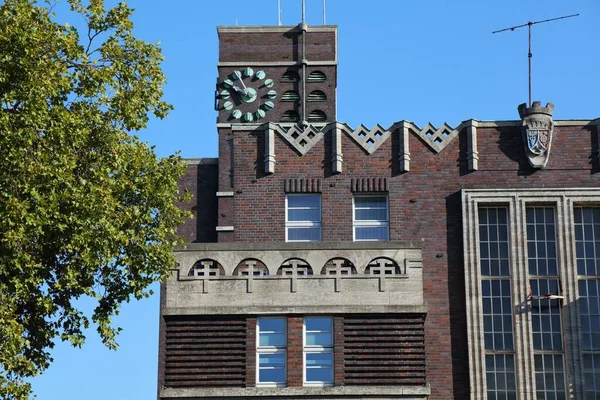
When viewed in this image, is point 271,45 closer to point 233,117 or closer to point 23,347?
point 233,117

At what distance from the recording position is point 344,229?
155ft

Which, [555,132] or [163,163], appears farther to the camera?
[555,132]

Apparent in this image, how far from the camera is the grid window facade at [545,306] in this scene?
44.7 meters

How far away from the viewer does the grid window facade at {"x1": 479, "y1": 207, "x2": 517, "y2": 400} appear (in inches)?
1759

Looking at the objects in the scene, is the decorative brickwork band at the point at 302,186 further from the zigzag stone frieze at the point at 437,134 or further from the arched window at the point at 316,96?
the arched window at the point at 316,96

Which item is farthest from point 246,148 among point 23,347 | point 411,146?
point 23,347

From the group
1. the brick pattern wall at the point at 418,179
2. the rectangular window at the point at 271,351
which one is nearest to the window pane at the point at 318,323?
the rectangular window at the point at 271,351

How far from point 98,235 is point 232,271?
13.0ft

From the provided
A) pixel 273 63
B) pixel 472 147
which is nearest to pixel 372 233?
pixel 472 147

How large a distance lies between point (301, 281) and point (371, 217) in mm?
6910

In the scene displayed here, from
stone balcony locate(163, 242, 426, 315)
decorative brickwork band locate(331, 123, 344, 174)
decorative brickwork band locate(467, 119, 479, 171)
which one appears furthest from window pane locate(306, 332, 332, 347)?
decorative brickwork band locate(467, 119, 479, 171)

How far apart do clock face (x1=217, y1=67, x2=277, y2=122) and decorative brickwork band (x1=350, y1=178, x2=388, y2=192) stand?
414 inches

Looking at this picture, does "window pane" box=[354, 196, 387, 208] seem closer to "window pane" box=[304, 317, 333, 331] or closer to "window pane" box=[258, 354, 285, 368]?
"window pane" box=[304, 317, 333, 331]

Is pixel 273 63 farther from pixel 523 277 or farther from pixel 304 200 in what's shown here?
pixel 523 277
